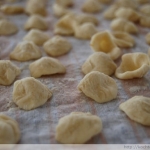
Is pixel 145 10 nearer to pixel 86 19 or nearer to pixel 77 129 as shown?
pixel 86 19

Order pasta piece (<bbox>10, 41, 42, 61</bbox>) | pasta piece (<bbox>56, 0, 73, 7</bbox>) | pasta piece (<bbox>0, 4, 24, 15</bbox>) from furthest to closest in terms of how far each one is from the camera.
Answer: pasta piece (<bbox>56, 0, 73, 7</bbox>), pasta piece (<bbox>0, 4, 24, 15</bbox>), pasta piece (<bbox>10, 41, 42, 61</bbox>)

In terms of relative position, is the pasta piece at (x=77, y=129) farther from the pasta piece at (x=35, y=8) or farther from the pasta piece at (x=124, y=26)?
the pasta piece at (x=35, y=8)

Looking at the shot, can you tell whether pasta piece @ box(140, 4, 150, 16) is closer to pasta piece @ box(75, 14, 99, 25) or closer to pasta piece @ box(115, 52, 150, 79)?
pasta piece @ box(75, 14, 99, 25)

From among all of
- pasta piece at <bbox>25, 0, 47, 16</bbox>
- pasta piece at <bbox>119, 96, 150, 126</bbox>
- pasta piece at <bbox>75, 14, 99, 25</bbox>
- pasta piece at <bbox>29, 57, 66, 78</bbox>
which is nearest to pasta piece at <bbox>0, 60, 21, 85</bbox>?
pasta piece at <bbox>29, 57, 66, 78</bbox>

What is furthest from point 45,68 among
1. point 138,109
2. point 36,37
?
point 138,109

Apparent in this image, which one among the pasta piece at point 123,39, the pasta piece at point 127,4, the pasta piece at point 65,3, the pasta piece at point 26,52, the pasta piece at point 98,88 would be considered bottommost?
the pasta piece at point 65,3

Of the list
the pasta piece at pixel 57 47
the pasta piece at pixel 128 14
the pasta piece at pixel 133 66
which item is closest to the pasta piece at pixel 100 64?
the pasta piece at pixel 133 66
